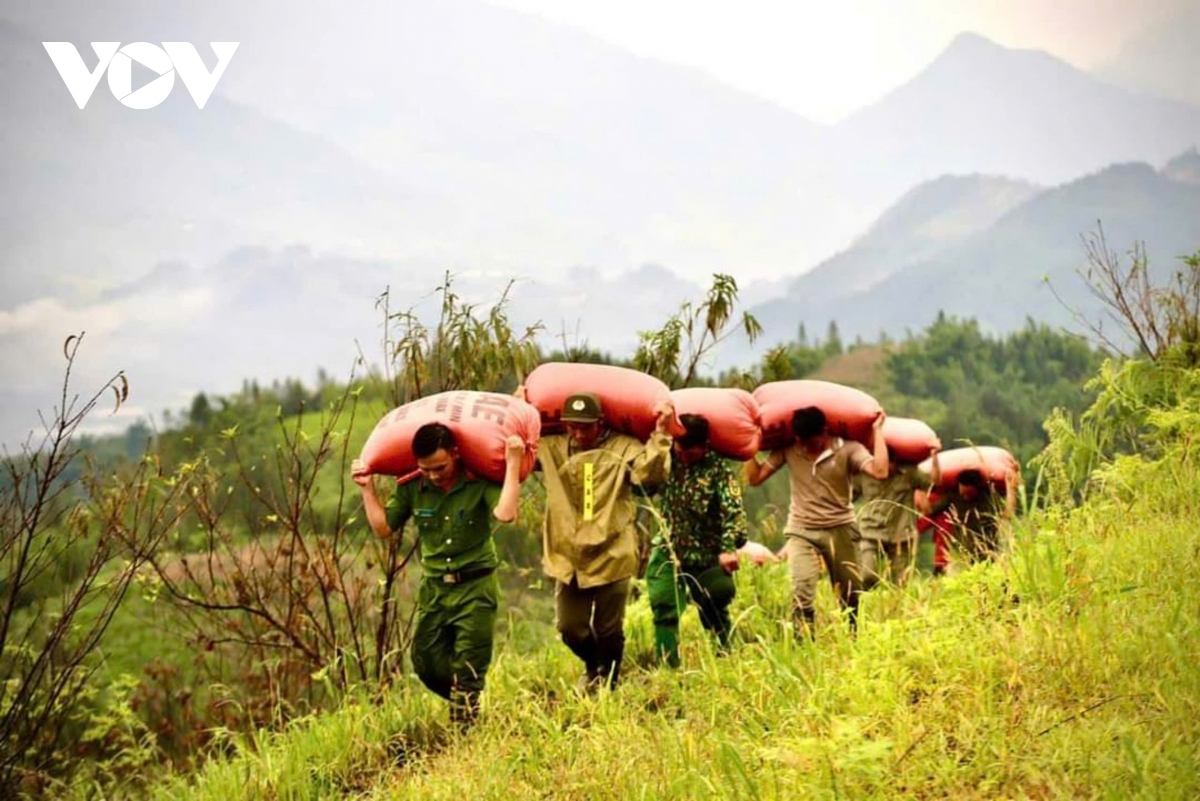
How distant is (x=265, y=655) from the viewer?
26.6ft

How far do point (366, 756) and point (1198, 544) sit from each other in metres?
3.48

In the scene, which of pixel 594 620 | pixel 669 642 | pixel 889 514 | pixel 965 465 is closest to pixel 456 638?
pixel 594 620

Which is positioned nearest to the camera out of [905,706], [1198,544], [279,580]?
[905,706]

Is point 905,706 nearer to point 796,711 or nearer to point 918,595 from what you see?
point 796,711

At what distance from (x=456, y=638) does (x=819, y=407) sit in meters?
2.41

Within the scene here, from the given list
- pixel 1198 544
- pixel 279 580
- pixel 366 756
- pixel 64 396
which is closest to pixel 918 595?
pixel 1198 544

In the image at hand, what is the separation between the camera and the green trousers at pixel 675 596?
17.8 ft

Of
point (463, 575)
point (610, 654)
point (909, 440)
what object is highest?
point (909, 440)

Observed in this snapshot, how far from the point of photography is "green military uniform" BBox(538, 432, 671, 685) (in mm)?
4867

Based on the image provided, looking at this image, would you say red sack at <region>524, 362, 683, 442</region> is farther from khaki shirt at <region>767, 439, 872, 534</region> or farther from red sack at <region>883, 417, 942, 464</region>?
red sack at <region>883, 417, 942, 464</region>

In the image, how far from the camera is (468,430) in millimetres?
4762

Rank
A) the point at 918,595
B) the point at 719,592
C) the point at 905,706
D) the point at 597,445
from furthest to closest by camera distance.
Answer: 1. the point at 719,592
2. the point at 597,445
3. the point at 918,595
4. the point at 905,706

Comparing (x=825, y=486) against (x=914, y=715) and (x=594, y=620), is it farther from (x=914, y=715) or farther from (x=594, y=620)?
(x=914, y=715)

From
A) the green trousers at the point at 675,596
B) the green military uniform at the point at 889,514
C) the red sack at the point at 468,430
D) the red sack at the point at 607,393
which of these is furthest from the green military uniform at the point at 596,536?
the green military uniform at the point at 889,514
